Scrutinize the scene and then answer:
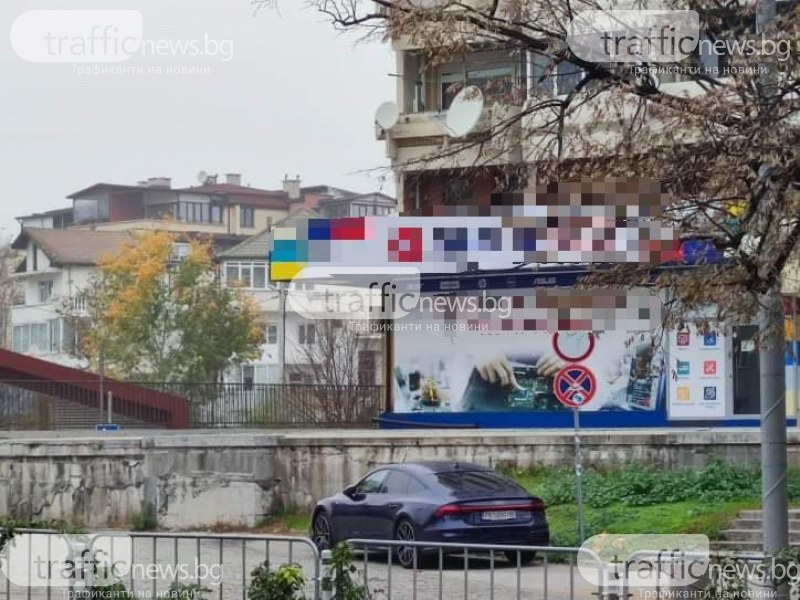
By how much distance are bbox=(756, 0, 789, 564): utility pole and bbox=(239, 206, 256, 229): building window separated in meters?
91.0

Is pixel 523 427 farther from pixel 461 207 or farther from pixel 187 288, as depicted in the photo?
pixel 187 288

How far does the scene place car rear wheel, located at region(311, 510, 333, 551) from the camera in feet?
66.9

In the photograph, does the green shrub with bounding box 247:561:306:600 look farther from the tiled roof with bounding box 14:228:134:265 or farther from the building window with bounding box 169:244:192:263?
the tiled roof with bounding box 14:228:134:265

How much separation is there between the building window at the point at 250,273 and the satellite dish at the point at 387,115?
145 feet

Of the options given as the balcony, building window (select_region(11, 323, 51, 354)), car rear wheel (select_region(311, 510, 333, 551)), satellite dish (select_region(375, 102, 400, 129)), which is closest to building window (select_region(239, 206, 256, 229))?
building window (select_region(11, 323, 51, 354))

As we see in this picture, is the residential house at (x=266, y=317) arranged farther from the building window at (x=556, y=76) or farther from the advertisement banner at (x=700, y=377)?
the building window at (x=556, y=76)

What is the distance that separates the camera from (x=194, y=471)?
79.6 ft

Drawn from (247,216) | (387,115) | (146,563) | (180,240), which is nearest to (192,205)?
(247,216)

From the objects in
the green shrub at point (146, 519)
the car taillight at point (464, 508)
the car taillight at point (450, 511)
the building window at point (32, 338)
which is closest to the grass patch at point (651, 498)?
the car taillight at point (464, 508)

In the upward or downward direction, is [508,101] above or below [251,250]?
below

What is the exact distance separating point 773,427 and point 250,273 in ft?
235

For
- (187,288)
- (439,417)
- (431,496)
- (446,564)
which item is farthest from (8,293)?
(446,564)

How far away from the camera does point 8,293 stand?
8675 centimetres

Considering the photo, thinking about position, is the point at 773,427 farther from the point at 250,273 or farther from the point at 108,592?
the point at 250,273
